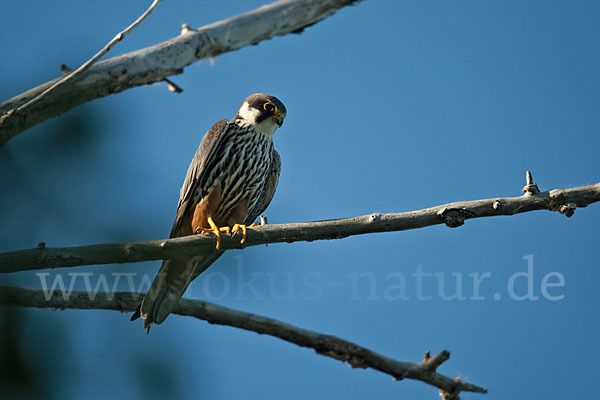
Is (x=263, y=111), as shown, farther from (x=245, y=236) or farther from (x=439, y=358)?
(x=439, y=358)

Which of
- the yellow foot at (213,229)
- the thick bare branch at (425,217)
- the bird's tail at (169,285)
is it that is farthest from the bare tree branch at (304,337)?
the thick bare branch at (425,217)

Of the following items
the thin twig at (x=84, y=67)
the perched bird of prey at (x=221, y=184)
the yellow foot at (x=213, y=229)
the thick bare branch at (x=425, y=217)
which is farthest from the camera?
the perched bird of prey at (x=221, y=184)

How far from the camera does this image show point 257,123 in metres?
5.54

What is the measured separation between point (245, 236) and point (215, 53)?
189cm

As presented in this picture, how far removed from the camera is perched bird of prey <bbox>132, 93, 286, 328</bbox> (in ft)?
16.1

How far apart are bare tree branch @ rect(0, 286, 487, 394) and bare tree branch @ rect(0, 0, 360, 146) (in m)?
2.33

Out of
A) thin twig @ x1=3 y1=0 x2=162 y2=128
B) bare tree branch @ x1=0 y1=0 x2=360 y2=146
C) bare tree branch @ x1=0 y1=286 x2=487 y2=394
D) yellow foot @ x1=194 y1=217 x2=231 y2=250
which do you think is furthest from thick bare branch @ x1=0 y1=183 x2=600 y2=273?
thin twig @ x1=3 y1=0 x2=162 y2=128

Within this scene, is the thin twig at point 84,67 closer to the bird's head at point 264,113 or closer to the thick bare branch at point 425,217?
the thick bare branch at point 425,217

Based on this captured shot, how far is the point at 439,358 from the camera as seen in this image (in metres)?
4.36

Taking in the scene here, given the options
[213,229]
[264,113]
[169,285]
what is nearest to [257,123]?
[264,113]

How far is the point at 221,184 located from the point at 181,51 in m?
2.64

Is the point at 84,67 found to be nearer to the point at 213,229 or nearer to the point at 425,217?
the point at 425,217

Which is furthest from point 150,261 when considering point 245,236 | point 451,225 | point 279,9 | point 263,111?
point 263,111

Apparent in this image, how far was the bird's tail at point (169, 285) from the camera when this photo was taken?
14.8 feet
